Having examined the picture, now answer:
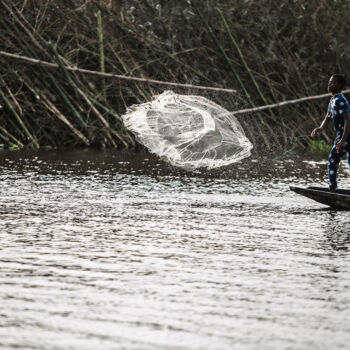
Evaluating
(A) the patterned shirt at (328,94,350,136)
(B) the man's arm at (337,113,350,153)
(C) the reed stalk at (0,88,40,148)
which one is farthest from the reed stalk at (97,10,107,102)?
(B) the man's arm at (337,113,350,153)

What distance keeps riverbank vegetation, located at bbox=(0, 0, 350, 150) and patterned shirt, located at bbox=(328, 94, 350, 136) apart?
22.0ft

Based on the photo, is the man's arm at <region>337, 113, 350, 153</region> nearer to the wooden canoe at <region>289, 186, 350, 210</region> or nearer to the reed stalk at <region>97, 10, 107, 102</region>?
the wooden canoe at <region>289, 186, 350, 210</region>

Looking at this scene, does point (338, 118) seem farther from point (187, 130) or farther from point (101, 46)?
point (101, 46)

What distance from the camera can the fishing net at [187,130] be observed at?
11359 millimetres

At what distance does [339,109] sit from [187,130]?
316 cm

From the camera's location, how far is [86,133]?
17625 millimetres


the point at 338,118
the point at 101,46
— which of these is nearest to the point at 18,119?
the point at 101,46

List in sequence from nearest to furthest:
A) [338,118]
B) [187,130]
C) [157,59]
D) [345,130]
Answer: [345,130], [338,118], [187,130], [157,59]

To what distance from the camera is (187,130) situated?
473 inches

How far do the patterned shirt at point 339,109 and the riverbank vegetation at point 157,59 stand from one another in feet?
22.0

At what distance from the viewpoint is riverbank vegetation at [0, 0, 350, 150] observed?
16953 mm

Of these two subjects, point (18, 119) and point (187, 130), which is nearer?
point (187, 130)

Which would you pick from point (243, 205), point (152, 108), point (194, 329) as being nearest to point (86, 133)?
point (152, 108)

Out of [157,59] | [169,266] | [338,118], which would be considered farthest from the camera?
[157,59]
